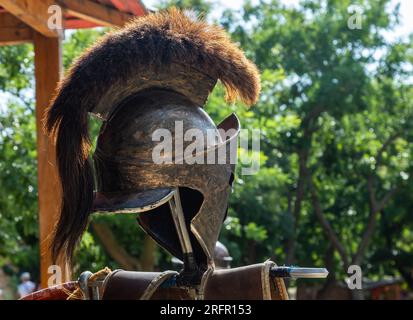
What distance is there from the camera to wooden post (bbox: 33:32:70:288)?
563cm

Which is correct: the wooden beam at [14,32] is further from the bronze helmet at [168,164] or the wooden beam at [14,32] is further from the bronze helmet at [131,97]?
the bronze helmet at [168,164]

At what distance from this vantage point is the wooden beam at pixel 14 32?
6039mm

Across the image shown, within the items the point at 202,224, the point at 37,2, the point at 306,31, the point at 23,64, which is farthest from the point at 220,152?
the point at 306,31

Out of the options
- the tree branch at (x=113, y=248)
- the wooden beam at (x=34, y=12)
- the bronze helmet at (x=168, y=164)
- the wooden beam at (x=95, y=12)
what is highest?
the wooden beam at (x=95, y=12)

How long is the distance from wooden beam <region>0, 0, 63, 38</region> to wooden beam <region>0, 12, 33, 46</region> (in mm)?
305

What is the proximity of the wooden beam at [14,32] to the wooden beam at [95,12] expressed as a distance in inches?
16.8

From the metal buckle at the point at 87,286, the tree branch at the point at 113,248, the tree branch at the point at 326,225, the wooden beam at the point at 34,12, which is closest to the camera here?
the metal buckle at the point at 87,286

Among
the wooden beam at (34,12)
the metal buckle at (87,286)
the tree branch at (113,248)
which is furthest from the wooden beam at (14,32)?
the tree branch at (113,248)

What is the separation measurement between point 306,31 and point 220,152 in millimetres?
17834

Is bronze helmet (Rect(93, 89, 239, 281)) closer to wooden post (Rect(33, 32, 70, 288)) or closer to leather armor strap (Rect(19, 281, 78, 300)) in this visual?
leather armor strap (Rect(19, 281, 78, 300))

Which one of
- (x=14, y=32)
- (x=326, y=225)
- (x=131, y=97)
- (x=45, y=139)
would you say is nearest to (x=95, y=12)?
(x=14, y=32)

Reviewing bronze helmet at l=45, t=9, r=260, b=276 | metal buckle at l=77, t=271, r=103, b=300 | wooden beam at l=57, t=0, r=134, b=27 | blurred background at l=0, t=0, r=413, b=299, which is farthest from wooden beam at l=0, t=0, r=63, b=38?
blurred background at l=0, t=0, r=413, b=299

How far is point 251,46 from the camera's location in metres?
20.1

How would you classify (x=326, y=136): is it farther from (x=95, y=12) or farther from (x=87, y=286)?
(x=87, y=286)
